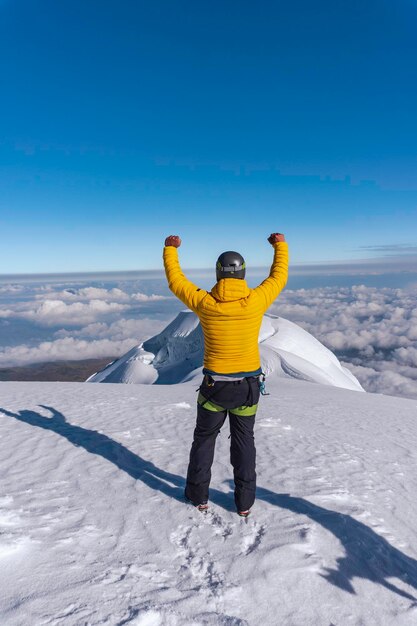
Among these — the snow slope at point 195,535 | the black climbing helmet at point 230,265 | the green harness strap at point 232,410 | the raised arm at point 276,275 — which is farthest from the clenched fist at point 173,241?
the snow slope at point 195,535

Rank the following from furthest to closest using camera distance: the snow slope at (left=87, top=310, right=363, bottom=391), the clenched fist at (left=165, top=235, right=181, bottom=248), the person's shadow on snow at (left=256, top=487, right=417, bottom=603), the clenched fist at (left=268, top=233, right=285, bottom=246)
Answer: the snow slope at (left=87, top=310, right=363, bottom=391)
the clenched fist at (left=268, top=233, right=285, bottom=246)
the clenched fist at (left=165, top=235, right=181, bottom=248)
the person's shadow on snow at (left=256, top=487, right=417, bottom=603)

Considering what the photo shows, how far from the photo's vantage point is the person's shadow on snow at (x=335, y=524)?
343 cm

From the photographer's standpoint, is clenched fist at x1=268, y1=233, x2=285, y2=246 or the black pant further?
clenched fist at x1=268, y1=233, x2=285, y2=246

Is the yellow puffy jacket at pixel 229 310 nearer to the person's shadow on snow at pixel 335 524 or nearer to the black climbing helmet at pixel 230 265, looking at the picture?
the black climbing helmet at pixel 230 265

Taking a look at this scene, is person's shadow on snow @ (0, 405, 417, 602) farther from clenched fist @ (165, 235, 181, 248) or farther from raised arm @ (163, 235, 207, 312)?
clenched fist @ (165, 235, 181, 248)

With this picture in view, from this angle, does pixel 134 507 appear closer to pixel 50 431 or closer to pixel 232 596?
pixel 232 596

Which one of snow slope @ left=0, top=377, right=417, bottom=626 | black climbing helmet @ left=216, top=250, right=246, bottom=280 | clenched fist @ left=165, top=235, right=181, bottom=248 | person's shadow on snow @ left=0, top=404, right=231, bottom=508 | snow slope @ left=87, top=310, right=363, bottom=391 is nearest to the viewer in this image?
snow slope @ left=0, top=377, right=417, bottom=626

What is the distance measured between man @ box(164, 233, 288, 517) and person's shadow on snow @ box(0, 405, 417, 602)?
0.77m

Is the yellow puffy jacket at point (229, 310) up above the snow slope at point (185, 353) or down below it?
above

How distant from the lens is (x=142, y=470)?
5.59m

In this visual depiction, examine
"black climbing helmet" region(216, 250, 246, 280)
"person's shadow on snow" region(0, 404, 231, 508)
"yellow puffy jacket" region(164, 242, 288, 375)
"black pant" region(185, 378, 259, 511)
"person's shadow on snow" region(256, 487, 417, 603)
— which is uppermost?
"black climbing helmet" region(216, 250, 246, 280)

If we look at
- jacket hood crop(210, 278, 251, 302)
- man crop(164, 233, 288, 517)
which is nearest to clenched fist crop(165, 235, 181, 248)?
man crop(164, 233, 288, 517)

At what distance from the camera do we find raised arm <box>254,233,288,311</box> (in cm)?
395

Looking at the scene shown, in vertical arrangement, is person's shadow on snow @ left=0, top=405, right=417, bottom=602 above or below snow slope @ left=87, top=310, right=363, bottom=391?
above
